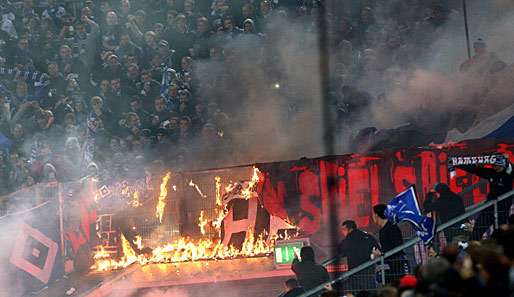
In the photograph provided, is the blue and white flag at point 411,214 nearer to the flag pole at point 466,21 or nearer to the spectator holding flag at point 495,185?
the spectator holding flag at point 495,185

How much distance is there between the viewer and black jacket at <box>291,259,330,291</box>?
9.19 meters

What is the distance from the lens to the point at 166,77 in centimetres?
1265

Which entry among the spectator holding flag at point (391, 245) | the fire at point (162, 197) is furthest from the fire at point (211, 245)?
the spectator holding flag at point (391, 245)

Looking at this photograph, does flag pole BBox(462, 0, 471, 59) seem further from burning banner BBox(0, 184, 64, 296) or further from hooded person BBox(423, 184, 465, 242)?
burning banner BBox(0, 184, 64, 296)

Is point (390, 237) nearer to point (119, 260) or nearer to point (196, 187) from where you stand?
point (196, 187)

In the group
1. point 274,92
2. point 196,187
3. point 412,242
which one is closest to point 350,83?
point 274,92

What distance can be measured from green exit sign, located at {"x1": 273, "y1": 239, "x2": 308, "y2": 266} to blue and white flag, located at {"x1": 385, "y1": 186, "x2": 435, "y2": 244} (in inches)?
70.3

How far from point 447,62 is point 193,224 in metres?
4.06

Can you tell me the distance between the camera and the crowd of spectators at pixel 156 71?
1210 cm

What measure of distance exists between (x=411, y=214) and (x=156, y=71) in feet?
17.8

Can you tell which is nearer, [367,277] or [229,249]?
[367,277]

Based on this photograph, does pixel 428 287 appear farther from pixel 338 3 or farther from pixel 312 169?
pixel 338 3

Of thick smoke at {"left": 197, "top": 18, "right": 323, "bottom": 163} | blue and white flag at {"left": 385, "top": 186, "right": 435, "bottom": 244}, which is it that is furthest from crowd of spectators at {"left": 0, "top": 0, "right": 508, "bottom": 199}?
blue and white flag at {"left": 385, "top": 186, "right": 435, "bottom": 244}

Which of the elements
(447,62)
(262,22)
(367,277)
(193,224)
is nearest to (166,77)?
(262,22)
